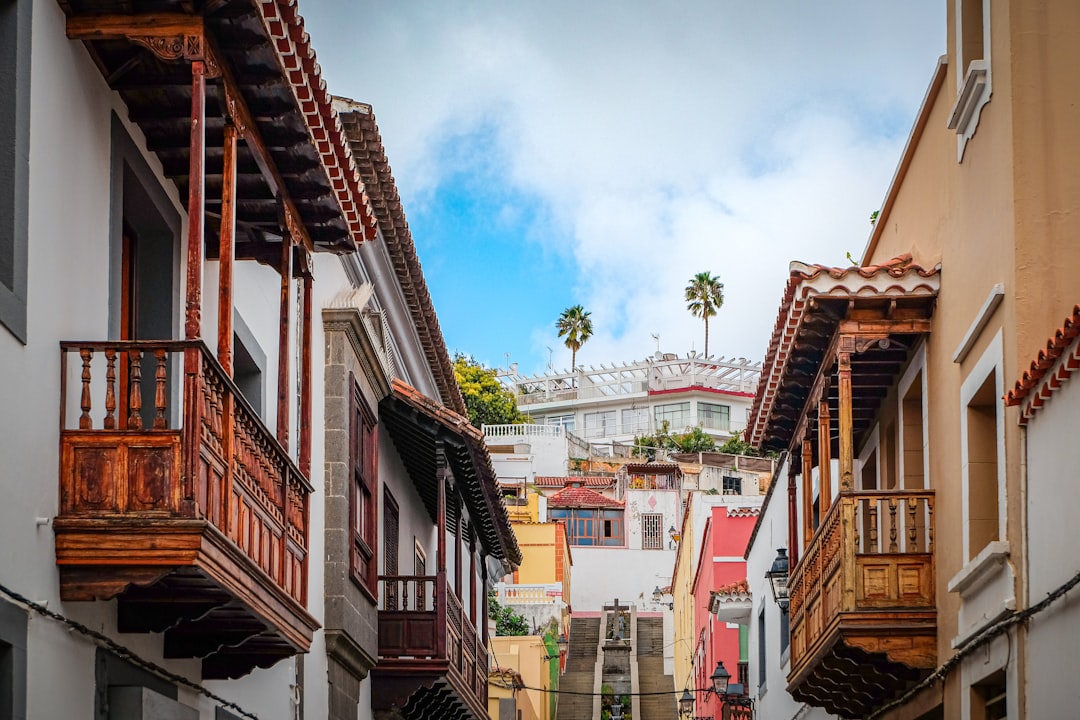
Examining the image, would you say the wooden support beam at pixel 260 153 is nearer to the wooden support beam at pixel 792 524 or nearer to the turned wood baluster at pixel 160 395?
the turned wood baluster at pixel 160 395

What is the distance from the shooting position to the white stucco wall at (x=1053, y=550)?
9.94m

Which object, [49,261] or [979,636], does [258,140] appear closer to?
[49,261]

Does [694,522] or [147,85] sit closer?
[147,85]

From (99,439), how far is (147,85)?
2.22 metres

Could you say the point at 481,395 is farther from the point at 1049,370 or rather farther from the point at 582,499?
the point at 1049,370

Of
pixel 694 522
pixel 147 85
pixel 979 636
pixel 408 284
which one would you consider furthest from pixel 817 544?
pixel 694 522

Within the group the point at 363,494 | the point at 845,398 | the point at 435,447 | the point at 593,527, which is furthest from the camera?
the point at 593,527

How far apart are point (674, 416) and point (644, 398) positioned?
244 cm

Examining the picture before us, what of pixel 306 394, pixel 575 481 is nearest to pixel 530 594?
pixel 575 481

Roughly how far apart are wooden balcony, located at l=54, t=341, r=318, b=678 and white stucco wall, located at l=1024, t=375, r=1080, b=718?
4598 millimetres

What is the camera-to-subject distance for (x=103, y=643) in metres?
9.27

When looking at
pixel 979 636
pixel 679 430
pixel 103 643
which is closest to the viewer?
pixel 103 643

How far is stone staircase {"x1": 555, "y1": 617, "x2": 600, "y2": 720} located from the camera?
47.8m

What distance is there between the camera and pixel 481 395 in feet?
253
